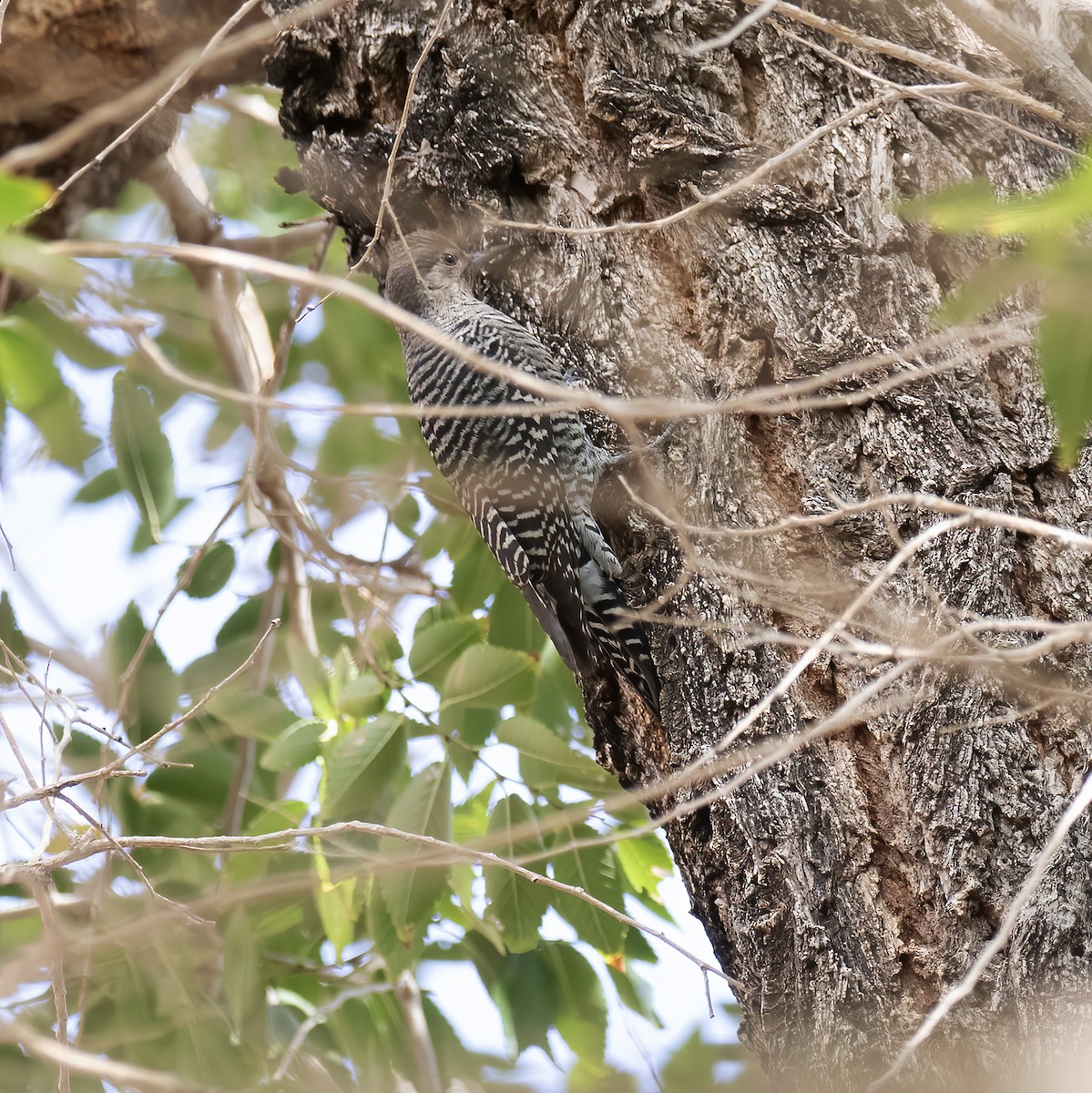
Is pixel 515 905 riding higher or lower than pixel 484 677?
lower

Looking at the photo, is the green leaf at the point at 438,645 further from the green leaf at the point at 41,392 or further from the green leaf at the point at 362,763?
the green leaf at the point at 41,392

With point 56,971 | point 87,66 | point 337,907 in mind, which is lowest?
point 337,907

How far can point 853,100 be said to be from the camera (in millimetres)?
2248

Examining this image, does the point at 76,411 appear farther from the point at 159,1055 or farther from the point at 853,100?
the point at 853,100

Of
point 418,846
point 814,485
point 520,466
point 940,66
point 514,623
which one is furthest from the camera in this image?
point 514,623

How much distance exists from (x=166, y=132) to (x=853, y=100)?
265 centimetres

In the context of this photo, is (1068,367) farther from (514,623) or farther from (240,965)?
(240,965)

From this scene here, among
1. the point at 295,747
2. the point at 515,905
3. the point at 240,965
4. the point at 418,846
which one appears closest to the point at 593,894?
the point at 515,905

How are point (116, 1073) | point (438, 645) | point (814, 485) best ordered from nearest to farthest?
point (116, 1073), point (814, 485), point (438, 645)

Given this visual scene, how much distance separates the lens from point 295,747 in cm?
292

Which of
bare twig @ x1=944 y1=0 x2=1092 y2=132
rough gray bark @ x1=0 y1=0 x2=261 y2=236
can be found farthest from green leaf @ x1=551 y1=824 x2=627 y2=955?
rough gray bark @ x1=0 y1=0 x2=261 y2=236

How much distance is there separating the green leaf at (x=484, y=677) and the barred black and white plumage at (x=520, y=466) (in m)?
0.13

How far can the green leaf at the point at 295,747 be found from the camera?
290 centimetres

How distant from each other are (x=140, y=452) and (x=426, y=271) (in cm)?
104
